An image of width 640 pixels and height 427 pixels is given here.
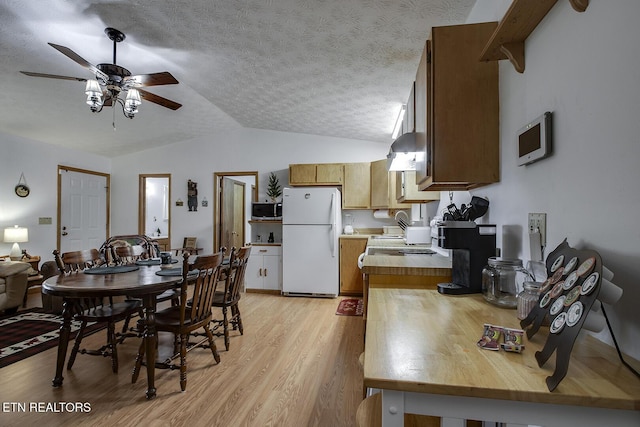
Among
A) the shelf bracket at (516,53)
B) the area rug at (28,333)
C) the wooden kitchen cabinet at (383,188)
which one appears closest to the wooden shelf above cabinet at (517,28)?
the shelf bracket at (516,53)

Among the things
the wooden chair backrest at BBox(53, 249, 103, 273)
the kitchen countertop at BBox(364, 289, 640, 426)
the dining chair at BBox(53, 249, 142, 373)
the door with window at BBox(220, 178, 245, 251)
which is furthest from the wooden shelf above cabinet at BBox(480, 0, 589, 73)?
the door with window at BBox(220, 178, 245, 251)

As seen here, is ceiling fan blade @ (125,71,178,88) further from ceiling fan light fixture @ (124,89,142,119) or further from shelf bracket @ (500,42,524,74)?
shelf bracket @ (500,42,524,74)

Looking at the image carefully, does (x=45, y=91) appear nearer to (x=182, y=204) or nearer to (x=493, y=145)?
(x=182, y=204)

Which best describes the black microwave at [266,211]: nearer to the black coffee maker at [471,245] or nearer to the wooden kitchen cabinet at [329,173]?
the wooden kitchen cabinet at [329,173]

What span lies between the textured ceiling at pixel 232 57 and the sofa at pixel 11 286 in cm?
198

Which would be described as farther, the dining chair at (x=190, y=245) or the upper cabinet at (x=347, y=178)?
the dining chair at (x=190, y=245)

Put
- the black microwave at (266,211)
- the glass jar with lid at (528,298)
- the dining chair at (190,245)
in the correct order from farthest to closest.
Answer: the dining chair at (190,245) < the black microwave at (266,211) < the glass jar with lid at (528,298)

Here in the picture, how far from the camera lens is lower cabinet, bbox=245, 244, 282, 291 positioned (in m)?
4.83

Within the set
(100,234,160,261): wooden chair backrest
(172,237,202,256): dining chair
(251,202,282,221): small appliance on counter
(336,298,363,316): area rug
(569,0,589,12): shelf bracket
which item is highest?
(569,0,589,12): shelf bracket

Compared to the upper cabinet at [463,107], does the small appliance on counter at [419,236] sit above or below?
below

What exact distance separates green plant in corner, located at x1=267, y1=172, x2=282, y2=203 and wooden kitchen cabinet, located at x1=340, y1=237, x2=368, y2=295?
4.46 ft

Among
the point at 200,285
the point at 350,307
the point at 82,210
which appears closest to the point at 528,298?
the point at 200,285

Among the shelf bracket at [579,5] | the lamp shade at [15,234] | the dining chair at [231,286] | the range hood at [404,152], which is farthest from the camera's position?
the lamp shade at [15,234]

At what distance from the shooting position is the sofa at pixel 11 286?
11.5 feet
